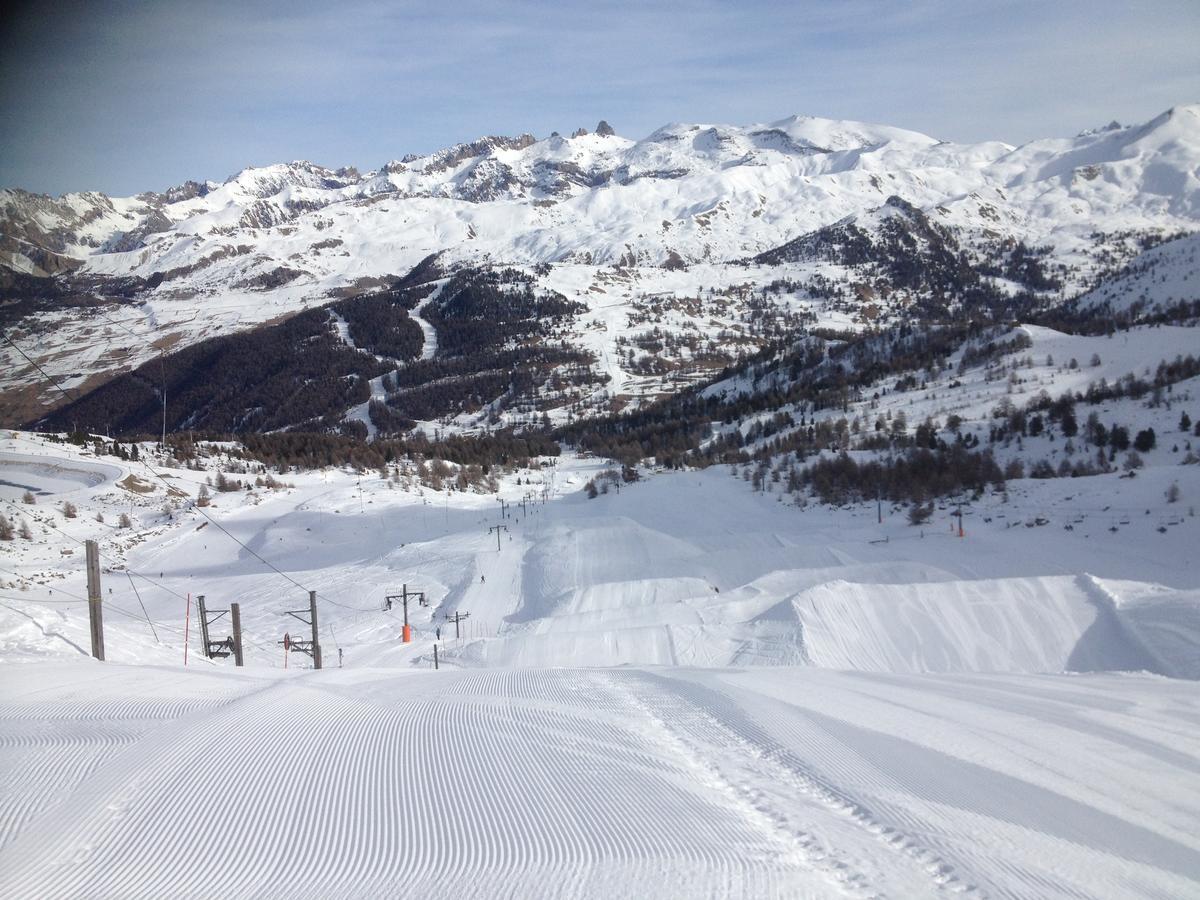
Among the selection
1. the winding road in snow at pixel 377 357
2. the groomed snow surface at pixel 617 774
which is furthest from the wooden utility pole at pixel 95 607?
the winding road in snow at pixel 377 357

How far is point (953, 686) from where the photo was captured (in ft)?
31.5

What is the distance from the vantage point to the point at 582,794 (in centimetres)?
528

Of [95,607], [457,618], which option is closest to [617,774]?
[95,607]

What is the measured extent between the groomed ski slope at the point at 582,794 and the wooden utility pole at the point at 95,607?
22.7 feet

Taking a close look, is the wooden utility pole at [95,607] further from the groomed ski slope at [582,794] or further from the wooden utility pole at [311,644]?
the wooden utility pole at [311,644]

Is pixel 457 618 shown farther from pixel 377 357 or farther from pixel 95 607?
pixel 377 357

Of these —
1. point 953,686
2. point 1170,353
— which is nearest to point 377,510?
point 953,686

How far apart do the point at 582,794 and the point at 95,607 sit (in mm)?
13661

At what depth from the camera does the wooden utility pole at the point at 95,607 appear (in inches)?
553

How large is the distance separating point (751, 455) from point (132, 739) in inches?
2636

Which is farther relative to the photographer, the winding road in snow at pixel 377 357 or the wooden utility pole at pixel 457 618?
the winding road in snow at pixel 377 357

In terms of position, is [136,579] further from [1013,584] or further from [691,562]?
[1013,584]

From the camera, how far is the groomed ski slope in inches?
170

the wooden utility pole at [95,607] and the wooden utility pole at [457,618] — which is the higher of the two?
the wooden utility pole at [95,607]
